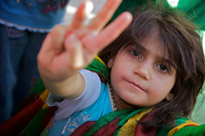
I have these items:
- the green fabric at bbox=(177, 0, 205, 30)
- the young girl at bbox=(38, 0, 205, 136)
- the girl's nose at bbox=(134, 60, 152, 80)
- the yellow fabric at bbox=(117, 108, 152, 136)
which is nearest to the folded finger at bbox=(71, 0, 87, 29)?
the young girl at bbox=(38, 0, 205, 136)

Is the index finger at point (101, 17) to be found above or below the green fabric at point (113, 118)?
above

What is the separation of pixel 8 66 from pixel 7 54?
61 mm

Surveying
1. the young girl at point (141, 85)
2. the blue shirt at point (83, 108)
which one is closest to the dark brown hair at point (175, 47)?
the young girl at point (141, 85)

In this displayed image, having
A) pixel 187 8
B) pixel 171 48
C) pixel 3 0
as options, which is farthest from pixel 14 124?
pixel 187 8

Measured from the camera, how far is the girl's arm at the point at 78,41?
0.53 m

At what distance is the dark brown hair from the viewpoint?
940 millimetres

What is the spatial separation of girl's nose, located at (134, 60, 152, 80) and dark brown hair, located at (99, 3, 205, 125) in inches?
3.9

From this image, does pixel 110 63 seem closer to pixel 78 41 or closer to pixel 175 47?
pixel 175 47

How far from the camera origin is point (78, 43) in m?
0.54

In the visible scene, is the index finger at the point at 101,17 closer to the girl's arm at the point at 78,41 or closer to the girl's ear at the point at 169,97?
the girl's arm at the point at 78,41

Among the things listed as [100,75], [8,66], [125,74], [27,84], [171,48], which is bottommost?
[27,84]

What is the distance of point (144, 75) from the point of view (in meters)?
0.86

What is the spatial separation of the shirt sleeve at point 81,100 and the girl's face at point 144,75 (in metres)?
0.09

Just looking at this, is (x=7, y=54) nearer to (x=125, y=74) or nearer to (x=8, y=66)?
(x=8, y=66)
